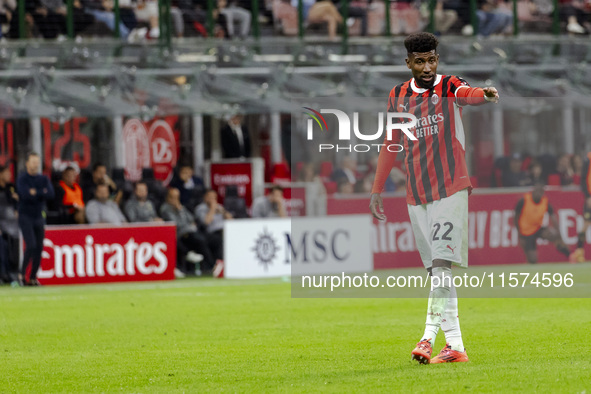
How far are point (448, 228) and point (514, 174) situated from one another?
46.5 feet

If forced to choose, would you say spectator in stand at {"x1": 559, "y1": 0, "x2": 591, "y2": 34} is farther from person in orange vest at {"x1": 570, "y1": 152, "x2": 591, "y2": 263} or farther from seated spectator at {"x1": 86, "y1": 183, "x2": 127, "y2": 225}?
seated spectator at {"x1": 86, "y1": 183, "x2": 127, "y2": 225}

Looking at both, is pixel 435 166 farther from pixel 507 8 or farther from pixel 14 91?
pixel 507 8

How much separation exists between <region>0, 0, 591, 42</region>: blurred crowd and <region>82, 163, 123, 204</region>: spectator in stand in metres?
3.74

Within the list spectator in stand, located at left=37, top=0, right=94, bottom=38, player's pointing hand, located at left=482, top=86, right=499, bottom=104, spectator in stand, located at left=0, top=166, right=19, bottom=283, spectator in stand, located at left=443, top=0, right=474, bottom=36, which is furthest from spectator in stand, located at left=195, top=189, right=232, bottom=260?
player's pointing hand, located at left=482, top=86, right=499, bottom=104

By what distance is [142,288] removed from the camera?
17.9m

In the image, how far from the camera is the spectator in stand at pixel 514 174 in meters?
21.5

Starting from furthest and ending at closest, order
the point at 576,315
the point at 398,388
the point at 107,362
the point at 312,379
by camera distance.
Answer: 1. the point at 576,315
2. the point at 107,362
3. the point at 312,379
4. the point at 398,388

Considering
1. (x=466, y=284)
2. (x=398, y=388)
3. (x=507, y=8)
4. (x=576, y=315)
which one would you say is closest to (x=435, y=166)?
(x=398, y=388)

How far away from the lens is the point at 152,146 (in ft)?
77.6

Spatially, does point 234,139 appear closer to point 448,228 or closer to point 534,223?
point 534,223

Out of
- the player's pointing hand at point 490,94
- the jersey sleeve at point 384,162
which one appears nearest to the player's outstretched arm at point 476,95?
the player's pointing hand at point 490,94

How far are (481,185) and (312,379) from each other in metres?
14.5

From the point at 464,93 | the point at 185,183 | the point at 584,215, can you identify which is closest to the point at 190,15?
the point at 185,183

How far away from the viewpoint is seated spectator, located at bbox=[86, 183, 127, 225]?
19.7 m
